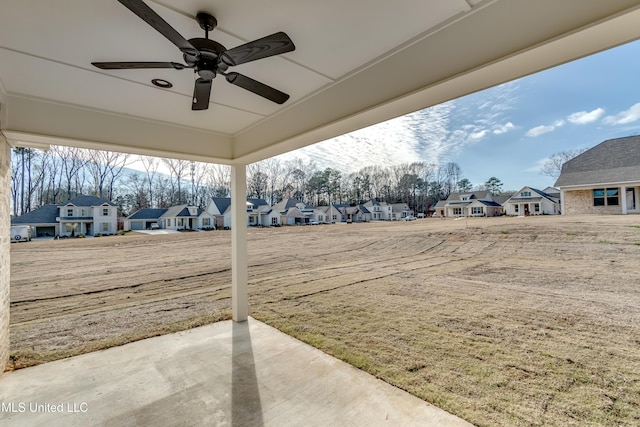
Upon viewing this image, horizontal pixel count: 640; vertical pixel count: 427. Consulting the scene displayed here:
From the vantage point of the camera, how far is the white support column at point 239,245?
361 centimetres

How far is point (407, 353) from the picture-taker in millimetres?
2635

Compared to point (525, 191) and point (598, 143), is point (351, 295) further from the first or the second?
point (525, 191)

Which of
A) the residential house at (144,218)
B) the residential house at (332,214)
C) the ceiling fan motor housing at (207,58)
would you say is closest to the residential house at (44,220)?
the residential house at (144,218)

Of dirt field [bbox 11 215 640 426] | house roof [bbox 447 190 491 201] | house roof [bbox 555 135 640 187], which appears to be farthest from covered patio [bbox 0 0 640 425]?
house roof [bbox 447 190 491 201]

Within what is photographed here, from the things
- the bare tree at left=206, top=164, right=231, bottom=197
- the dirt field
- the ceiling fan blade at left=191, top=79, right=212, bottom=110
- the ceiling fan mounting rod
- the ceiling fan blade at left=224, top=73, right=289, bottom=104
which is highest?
the bare tree at left=206, top=164, right=231, bottom=197

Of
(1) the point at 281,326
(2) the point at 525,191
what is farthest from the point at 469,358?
(2) the point at 525,191

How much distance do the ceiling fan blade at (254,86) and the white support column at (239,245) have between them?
2127 millimetres

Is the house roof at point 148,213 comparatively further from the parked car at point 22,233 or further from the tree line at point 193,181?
the parked car at point 22,233

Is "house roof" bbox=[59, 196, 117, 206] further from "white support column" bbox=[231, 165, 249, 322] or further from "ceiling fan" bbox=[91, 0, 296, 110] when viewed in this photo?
"ceiling fan" bbox=[91, 0, 296, 110]

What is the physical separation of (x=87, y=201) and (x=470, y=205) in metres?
12.2

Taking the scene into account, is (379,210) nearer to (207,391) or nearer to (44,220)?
(44,220)

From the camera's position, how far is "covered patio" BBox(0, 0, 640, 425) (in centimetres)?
124

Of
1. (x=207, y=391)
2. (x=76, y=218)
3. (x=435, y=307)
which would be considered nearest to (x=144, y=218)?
(x=76, y=218)

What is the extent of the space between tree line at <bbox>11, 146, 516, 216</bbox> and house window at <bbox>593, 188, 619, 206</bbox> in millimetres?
2529
